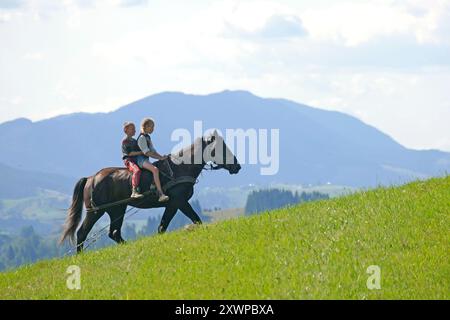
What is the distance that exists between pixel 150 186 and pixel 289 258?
25.2 ft

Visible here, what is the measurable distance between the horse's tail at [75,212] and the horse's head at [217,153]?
3.94 meters

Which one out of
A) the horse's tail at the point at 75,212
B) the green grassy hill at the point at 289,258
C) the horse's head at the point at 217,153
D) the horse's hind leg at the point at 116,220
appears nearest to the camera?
the green grassy hill at the point at 289,258

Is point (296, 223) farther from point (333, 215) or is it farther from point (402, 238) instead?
point (402, 238)

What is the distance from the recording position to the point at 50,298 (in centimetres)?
1786

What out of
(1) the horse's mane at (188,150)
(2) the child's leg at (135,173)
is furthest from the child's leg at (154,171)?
(1) the horse's mane at (188,150)

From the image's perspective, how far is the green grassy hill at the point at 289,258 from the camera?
16.7m

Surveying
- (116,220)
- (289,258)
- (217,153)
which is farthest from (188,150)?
(289,258)

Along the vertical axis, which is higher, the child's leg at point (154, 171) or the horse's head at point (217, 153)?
the horse's head at point (217, 153)

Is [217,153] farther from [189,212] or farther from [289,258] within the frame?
[289,258]

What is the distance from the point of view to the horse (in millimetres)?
25250

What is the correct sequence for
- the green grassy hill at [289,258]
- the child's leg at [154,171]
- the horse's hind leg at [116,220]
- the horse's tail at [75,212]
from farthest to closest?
the horse's tail at [75,212] < the horse's hind leg at [116,220] < the child's leg at [154,171] < the green grassy hill at [289,258]

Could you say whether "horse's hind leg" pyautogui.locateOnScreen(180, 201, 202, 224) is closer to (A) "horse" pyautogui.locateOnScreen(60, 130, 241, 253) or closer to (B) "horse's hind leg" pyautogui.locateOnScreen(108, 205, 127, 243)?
(A) "horse" pyautogui.locateOnScreen(60, 130, 241, 253)

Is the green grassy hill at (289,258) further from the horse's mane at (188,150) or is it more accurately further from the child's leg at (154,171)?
the horse's mane at (188,150)
